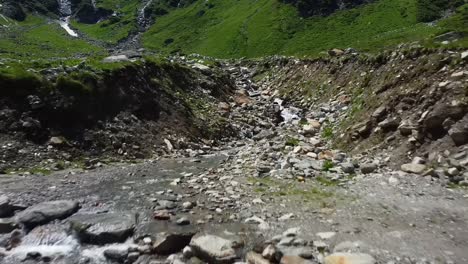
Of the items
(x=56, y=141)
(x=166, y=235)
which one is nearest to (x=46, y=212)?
(x=166, y=235)

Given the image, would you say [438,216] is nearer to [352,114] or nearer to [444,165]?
[444,165]

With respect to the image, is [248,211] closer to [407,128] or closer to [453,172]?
[453,172]

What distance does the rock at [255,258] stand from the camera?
1222 centimetres

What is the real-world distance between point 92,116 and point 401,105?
1718 cm

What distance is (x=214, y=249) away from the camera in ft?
42.0

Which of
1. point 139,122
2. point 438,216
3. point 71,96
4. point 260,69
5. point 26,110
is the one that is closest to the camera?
point 438,216

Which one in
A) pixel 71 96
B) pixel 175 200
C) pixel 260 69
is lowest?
pixel 260 69

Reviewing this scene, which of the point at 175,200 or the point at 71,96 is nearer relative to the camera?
the point at 175,200

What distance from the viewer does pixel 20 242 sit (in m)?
14.5

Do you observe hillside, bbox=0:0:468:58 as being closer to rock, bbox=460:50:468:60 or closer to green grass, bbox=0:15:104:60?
green grass, bbox=0:15:104:60

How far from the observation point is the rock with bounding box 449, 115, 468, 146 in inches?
692

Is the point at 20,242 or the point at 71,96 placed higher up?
the point at 71,96

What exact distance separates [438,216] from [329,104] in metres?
20.2

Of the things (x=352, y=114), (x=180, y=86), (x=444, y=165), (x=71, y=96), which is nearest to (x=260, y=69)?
(x=180, y=86)
